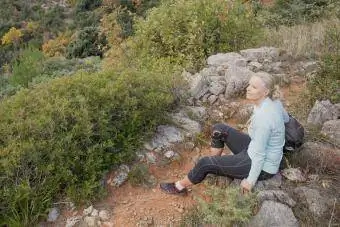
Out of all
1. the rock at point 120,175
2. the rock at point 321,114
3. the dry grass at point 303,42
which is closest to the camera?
the rock at point 120,175

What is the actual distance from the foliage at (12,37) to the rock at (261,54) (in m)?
31.2

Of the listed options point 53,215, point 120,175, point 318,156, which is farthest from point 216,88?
point 53,215

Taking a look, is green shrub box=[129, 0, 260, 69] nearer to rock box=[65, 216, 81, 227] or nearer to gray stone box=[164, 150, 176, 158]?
gray stone box=[164, 150, 176, 158]

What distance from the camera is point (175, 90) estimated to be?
573cm

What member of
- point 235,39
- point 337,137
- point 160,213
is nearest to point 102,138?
point 160,213

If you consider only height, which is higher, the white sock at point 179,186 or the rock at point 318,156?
the rock at point 318,156

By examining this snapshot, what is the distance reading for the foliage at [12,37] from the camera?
115 ft

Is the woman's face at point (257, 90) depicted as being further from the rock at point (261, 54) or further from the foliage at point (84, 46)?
the foliage at point (84, 46)

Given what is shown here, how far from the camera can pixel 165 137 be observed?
514 centimetres

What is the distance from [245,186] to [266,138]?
47 cm

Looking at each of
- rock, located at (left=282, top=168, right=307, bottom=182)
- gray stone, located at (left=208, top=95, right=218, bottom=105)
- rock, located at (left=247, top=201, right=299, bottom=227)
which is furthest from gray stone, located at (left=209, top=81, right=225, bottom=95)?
rock, located at (left=247, top=201, right=299, bottom=227)

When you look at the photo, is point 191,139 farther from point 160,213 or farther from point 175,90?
point 160,213

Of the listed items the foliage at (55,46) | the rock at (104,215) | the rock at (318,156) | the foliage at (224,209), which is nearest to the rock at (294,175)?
the rock at (318,156)

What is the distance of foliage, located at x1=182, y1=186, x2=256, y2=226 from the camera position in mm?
3736
